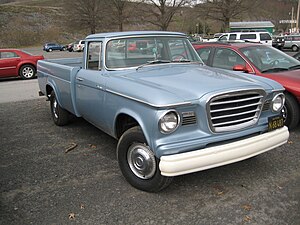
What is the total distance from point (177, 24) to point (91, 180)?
6536 centimetres

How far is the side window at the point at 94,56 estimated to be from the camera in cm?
462

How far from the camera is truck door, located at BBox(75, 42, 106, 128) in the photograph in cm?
432

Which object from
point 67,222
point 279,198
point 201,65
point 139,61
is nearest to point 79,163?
point 67,222

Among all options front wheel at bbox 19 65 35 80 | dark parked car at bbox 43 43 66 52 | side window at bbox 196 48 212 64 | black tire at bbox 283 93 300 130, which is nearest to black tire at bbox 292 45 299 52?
front wheel at bbox 19 65 35 80

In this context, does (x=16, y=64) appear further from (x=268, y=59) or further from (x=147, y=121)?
(x=147, y=121)

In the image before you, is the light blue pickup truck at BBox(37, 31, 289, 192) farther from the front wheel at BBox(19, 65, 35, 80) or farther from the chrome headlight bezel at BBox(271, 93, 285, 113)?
the front wheel at BBox(19, 65, 35, 80)

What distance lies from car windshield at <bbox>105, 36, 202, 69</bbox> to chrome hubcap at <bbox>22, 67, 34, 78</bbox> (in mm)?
10732

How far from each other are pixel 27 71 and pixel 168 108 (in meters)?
12.5

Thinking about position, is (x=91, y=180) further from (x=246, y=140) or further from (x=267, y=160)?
(x=267, y=160)

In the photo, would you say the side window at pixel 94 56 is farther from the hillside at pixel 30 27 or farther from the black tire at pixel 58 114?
the hillside at pixel 30 27

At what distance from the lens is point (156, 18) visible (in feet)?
118

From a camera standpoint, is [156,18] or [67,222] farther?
[156,18]

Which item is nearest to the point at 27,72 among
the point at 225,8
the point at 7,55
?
the point at 7,55

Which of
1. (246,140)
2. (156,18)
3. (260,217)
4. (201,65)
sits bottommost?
(260,217)
